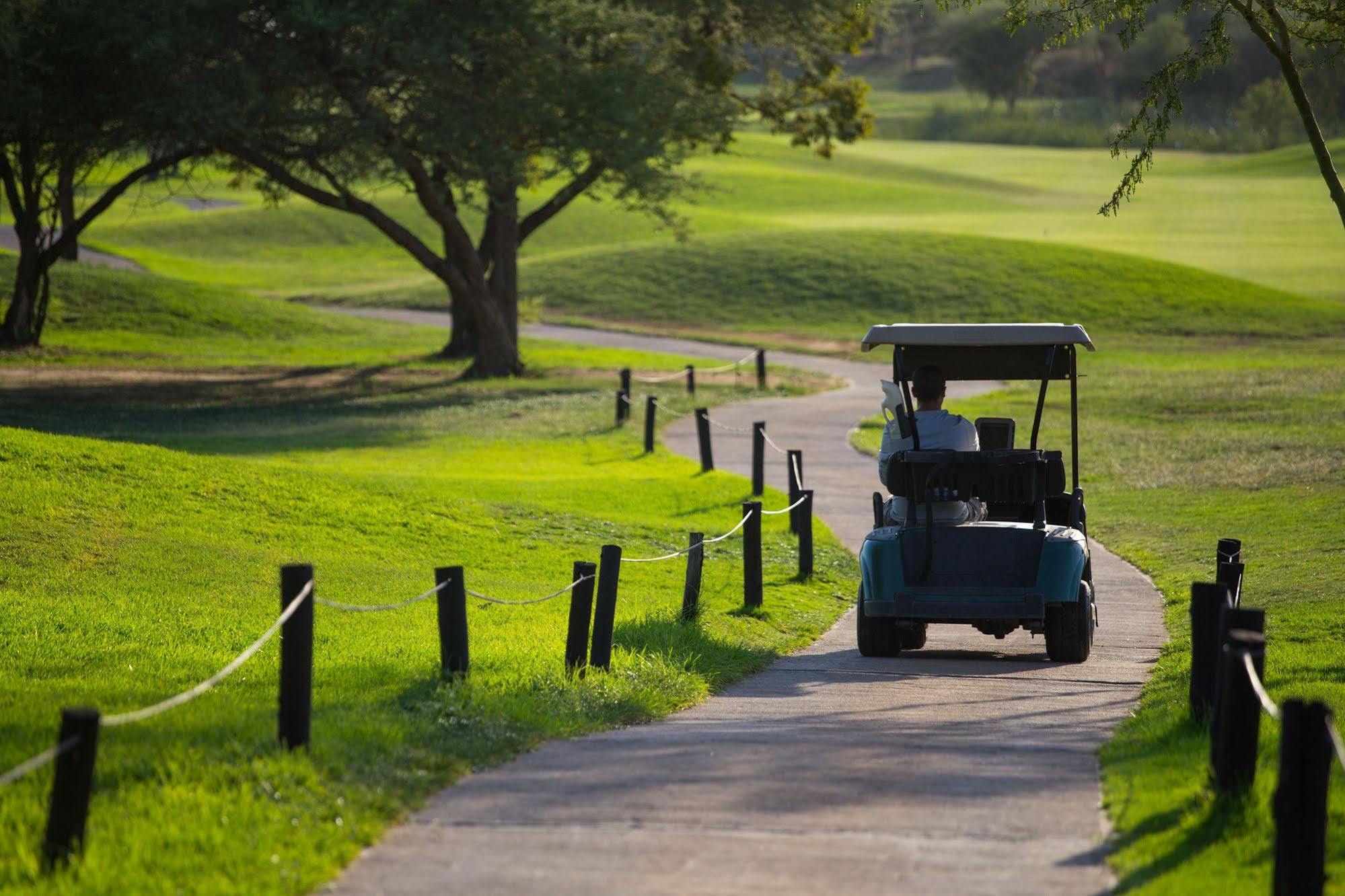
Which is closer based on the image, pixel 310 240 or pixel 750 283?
pixel 750 283

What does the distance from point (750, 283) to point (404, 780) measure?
183 ft

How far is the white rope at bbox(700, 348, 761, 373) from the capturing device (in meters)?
37.0

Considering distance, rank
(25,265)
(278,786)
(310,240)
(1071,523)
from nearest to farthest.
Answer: (278,786) < (1071,523) < (25,265) < (310,240)

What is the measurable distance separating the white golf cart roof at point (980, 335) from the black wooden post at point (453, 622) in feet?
13.6

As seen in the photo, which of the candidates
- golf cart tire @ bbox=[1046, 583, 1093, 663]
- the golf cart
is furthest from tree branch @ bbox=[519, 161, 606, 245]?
golf cart tire @ bbox=[1046, 583, 1093, 663]

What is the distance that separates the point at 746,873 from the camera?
207 inches

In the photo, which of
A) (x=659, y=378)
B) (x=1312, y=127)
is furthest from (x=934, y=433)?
(x=659, y=378)

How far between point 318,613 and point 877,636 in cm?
411

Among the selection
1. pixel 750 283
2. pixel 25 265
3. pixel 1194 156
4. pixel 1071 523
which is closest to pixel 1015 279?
pixel 750 283

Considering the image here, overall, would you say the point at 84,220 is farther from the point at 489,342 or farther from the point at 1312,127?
the point at 1312,127

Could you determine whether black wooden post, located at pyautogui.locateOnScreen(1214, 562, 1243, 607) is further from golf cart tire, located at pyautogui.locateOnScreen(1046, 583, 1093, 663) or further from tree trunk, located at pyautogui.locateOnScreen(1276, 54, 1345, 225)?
tree trunk, located at pyautogui.locateOnScreen(1276, 54, 1345, 225)

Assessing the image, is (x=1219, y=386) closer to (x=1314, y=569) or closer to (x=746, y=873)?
(x=1314, y=569)

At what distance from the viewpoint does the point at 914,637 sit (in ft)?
39.0

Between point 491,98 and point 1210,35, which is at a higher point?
point 491,98
